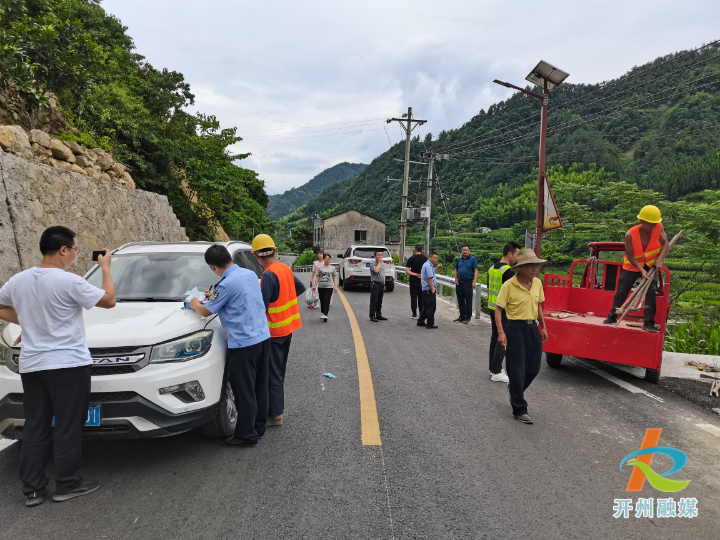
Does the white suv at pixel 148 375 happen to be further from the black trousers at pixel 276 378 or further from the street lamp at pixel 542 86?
the street lamp at pixel 542 86

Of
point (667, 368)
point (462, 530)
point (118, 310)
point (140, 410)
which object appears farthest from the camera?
point (667, 368)

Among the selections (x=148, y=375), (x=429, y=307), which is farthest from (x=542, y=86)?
(x=148, y=375)

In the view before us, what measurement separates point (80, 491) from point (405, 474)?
229cm

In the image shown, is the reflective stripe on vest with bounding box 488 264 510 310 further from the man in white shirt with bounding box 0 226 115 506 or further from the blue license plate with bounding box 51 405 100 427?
the man in white shirt with bounding box 0 226 115 506

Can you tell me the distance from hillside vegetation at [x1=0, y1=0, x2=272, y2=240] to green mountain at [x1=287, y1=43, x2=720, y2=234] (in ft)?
57.9

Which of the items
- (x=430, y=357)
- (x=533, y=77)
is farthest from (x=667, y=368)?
(x=533, y=77)

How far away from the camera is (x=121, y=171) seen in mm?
14922

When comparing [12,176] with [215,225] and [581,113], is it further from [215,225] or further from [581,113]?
[581,113]

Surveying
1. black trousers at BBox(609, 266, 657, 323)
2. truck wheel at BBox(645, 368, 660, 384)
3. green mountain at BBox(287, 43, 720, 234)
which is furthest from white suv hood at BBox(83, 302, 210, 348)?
green mountain at BBox(287, 43, 720, 234)

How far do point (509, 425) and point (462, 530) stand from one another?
2.03m

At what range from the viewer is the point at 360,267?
62.6ft

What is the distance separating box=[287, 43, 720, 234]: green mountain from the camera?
44.6 meters

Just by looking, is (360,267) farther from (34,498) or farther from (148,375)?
(34,498)

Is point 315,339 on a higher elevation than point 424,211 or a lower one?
lower
